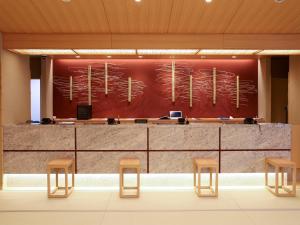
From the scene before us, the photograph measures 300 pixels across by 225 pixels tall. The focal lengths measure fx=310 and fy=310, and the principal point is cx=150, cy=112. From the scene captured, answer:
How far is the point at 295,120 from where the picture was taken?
6.93 meters

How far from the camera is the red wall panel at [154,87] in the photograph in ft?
25.5

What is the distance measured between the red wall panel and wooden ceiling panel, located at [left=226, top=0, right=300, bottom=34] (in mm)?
2817

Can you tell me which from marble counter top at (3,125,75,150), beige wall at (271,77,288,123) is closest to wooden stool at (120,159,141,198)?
marble counter top at (3,125,75,150)

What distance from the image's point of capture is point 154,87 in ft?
25.9

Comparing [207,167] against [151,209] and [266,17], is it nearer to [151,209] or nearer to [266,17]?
[151,209]

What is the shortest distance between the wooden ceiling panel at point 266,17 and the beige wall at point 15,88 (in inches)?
145

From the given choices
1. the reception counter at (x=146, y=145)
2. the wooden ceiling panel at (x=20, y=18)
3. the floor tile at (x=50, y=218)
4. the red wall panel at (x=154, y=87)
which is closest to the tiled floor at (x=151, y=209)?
the floor tile at (x=50, y=218)

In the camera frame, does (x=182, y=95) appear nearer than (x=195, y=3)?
No

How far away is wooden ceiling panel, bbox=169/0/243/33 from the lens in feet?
13.5

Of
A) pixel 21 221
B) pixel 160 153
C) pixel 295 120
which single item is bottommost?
pixel 21 221

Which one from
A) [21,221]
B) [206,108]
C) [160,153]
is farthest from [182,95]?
[21,221]

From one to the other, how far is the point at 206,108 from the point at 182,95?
2.30ft

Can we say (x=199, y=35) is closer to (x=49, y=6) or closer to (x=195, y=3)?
(x=195, y=3)

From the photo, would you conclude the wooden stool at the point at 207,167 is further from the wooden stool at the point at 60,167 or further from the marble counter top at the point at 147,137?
the wooden stool at the point at 60,167
